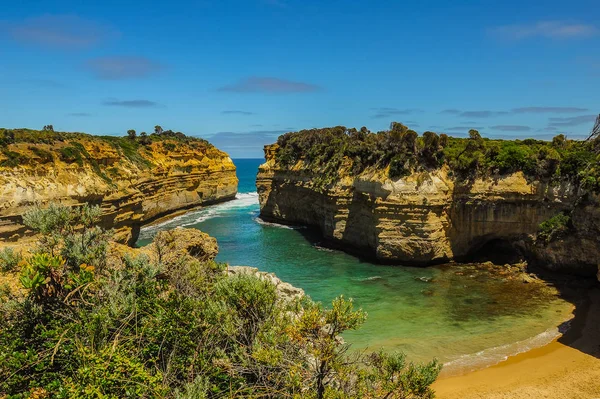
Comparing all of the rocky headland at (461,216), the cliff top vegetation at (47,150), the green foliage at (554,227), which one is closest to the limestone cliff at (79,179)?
the cliff top vegetation at (47,150)

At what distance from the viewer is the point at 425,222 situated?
97.2 feet

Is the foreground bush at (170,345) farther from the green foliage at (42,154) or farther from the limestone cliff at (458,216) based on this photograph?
the green foliage at (42,154)

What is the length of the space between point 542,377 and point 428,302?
329 inches

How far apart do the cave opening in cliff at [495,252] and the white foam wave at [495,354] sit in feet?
37.5

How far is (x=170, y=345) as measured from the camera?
9.21 m

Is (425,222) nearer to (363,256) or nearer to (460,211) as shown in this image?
(460,211)

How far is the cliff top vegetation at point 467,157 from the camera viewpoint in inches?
1042

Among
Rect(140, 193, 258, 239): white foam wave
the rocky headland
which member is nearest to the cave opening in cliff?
the rocky headland

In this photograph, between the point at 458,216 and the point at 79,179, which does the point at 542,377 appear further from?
the point at 79,179

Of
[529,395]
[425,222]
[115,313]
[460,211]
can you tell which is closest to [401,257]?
[425,222]

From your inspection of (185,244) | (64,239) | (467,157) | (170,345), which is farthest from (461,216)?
(64,239)

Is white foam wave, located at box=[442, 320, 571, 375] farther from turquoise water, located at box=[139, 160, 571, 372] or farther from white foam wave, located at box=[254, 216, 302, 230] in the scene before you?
white foam wave, located at box=[254, 216, 302, 230]

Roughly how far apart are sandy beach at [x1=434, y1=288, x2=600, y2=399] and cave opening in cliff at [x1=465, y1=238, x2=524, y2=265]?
12042 millimetres

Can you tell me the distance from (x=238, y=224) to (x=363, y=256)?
882 inches
